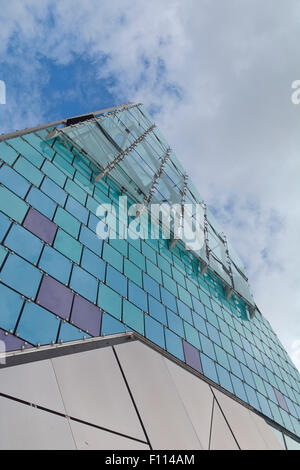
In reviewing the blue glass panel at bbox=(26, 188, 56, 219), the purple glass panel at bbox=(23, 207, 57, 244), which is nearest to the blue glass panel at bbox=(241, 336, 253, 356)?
the purple glass panel at bbox=(23, 207, 57, 244)

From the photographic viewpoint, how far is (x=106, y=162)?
19609 mm

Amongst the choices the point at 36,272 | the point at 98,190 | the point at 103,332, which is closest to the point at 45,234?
the point at 36,272

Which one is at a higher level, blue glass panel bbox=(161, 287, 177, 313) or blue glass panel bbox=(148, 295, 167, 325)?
blue glass panel bbox=(161, 287, 177, 313)

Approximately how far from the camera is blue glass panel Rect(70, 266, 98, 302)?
10883 mm

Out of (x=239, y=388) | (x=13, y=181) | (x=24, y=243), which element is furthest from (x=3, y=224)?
Answer: (x=239, y=388)

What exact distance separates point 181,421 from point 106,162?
1554 cm

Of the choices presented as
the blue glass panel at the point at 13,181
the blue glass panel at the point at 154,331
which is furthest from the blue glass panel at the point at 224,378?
the blue glass panel at the point at 13,181

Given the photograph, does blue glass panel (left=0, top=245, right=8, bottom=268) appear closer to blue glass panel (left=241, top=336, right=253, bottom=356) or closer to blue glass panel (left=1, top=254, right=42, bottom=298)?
blue glass panel (left=1, top=254, right=42, bottom=298)

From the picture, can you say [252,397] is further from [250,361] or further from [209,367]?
[209,367]

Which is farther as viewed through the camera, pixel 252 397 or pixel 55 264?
pixel 252 397

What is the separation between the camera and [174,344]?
14.3 meters

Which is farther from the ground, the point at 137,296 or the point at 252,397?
the point at 137,296

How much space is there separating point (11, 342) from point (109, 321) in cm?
432

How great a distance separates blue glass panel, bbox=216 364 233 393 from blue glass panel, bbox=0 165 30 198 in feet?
45.3
